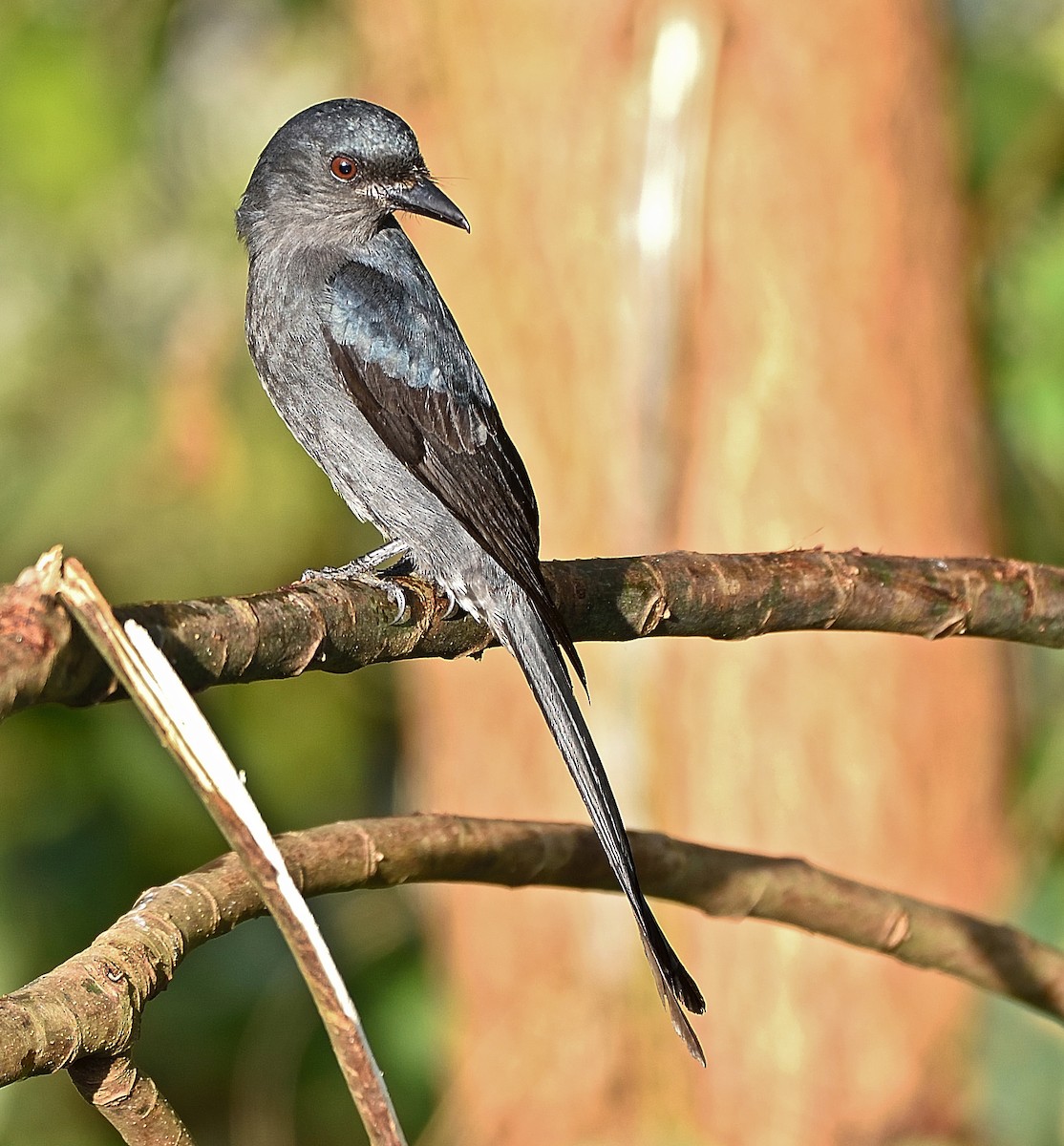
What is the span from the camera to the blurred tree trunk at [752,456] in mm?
5785

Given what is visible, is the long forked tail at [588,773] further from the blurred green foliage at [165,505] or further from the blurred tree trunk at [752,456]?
the blurred green foliage at [165,505]

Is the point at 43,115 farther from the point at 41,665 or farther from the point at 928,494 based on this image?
the point at 41,665

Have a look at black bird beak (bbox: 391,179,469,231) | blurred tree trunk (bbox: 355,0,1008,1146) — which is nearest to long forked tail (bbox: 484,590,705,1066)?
black bird beak (bbox: 391,179,469,231)

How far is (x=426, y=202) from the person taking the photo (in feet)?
11.7

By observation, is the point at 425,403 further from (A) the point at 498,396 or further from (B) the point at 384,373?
(A) the point at 498,396

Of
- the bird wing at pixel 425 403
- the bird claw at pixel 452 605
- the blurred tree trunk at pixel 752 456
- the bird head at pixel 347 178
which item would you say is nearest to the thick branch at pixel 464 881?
the bird claw at pixel 452 605

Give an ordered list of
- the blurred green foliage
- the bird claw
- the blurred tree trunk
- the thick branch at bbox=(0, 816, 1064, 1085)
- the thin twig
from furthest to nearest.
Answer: the blurred green foliage < the blurred tree trunk < the bird claw < the thick branch at bbox=(0, 816, 1064, 1085) < the thin twig

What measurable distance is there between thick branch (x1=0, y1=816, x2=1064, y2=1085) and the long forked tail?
114mm

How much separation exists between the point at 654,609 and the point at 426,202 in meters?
1.30

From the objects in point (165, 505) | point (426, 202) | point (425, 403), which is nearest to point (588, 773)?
point (425, 403)

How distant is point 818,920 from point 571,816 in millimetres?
3301

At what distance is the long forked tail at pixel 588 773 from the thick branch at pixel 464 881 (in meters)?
0.11

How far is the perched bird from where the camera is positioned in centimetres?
317

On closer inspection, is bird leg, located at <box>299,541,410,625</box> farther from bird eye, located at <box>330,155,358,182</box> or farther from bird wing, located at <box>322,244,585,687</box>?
bird eye, located at <box>330,155,358,182</box>
